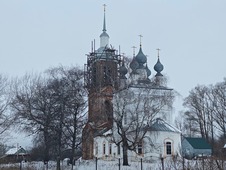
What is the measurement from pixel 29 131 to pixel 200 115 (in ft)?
96.8

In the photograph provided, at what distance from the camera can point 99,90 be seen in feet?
117

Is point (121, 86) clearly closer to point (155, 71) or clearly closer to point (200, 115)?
point (155, 71)

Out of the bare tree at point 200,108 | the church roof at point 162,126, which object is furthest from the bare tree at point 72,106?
the bare tree at point 200,108

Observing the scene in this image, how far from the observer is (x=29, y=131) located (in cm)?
3425

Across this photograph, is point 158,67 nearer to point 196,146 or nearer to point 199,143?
point 196,146

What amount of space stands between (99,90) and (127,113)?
3.62 metres

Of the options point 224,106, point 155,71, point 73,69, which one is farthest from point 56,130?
point 224,106

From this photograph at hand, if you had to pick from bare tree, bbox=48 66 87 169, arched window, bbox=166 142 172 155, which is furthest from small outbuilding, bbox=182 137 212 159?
bare tree, bbox=48 66 87 169

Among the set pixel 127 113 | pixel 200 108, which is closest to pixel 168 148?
pixel 127 113

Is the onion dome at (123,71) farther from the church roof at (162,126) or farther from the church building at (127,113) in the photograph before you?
the church roof at (162,126)

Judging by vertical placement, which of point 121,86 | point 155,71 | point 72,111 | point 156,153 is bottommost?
point 156,153

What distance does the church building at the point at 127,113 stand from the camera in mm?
33219

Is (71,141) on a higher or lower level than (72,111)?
lower

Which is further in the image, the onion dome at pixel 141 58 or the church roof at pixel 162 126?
the onion dome at pixel 141 58
